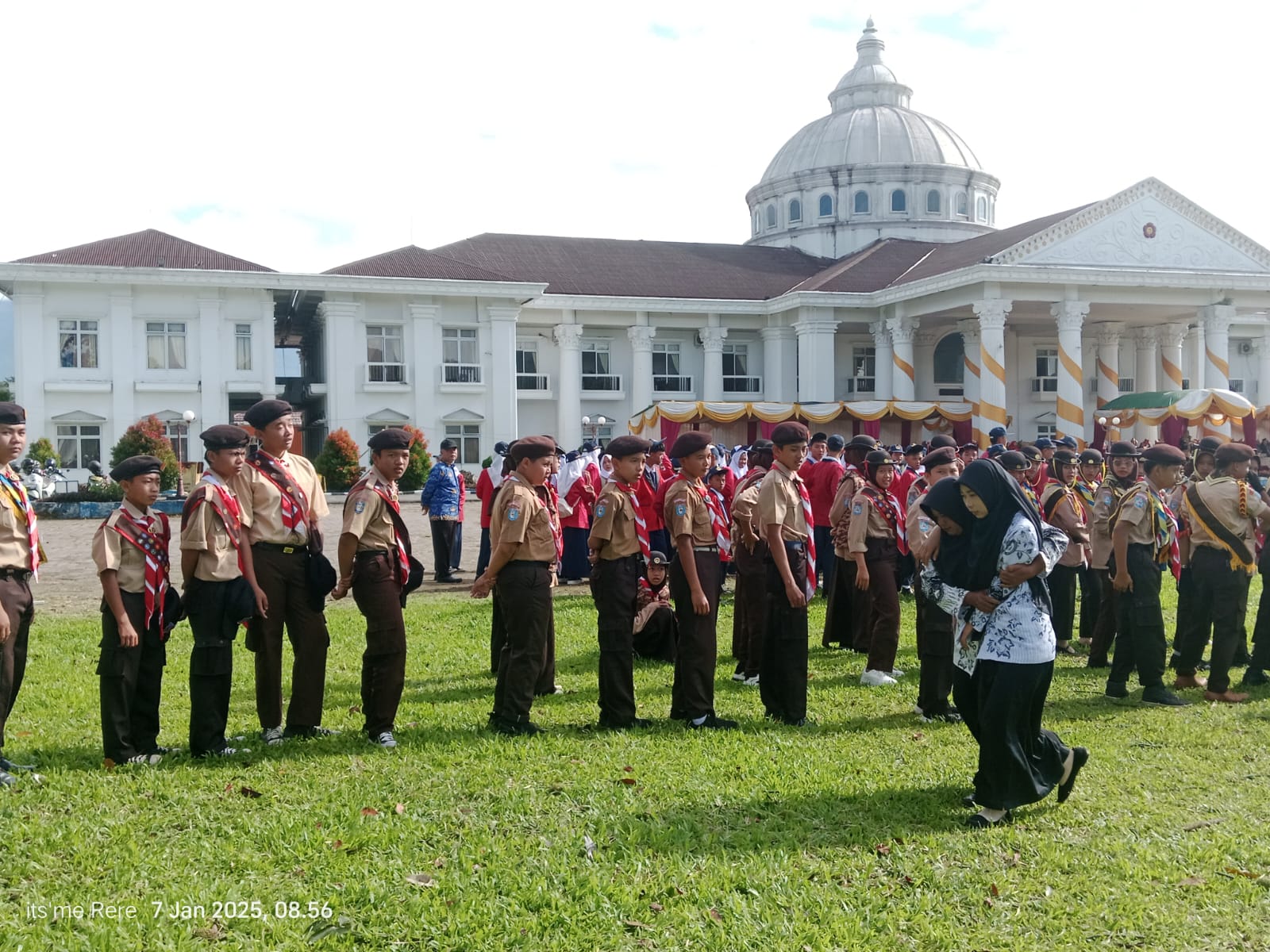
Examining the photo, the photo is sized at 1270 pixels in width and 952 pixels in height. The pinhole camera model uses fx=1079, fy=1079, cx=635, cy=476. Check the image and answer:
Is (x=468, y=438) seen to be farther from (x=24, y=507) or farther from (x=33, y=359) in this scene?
(x=24, y=507)

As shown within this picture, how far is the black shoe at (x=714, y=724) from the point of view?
729cm

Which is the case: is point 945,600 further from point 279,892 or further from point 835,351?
point 835,351

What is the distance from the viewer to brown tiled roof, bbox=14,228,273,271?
35.6m

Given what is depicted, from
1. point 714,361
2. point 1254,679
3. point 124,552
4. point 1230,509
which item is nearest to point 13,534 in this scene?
point 124,552

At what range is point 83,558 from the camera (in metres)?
18.2

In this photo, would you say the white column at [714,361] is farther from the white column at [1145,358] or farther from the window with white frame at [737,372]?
the white column at [1145,358]

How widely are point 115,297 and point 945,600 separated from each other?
3615cm

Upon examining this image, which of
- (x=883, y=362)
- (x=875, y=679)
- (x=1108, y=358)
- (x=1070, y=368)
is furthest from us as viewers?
(x=1108, y=358)

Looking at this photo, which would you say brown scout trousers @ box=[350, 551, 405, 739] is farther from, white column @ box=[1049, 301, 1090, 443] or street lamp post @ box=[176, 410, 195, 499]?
white column @ box=[1049, 301, 1090, 443]

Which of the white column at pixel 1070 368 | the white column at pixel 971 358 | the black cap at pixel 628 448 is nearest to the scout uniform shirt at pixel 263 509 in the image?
the black cap at pixel 628 448

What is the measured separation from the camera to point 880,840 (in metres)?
5.27

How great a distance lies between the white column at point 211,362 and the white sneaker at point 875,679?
3169 centimetres

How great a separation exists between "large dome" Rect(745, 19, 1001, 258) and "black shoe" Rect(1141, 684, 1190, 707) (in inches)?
1871

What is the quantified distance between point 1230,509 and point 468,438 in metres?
33.5
